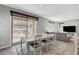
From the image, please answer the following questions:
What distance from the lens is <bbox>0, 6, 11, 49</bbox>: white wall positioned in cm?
346

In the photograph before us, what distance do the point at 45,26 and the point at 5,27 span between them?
396 centimetres

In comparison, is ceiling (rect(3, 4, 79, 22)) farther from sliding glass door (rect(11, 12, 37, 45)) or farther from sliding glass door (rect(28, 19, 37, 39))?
sliding glass door (rect(28, 19, 37, 39))

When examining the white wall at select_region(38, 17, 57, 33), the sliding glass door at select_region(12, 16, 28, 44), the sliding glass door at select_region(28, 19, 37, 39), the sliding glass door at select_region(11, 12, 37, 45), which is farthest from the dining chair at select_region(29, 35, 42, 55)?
the white wall at select_region(38, 17, 57, 33)

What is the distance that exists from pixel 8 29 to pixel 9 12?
0.83 meters

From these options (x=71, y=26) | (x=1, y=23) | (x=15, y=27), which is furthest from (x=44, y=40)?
(x=71, y=26)

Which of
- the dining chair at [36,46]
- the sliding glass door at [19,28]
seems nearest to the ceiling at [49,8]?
the sliding glass door at [19,28]

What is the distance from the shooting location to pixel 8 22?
3775mm

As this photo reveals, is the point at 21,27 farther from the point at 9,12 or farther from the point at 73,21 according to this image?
the point at 73,21

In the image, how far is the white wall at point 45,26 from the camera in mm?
6262

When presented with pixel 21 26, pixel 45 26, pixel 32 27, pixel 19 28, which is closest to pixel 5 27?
pixel 19 28

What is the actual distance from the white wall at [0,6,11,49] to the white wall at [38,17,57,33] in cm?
280

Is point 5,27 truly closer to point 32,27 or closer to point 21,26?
point 21,26

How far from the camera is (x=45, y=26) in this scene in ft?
22.8

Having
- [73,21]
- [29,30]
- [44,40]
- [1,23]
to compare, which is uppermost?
[73,21]
